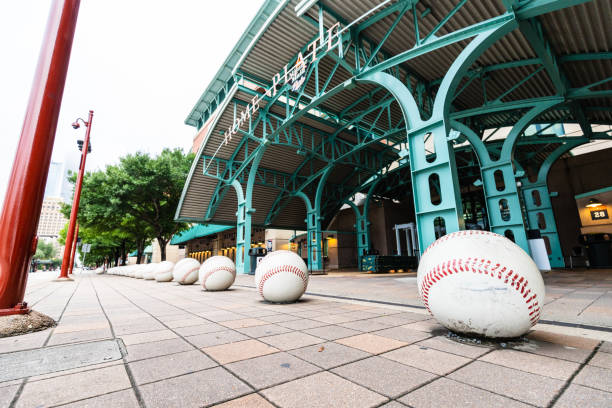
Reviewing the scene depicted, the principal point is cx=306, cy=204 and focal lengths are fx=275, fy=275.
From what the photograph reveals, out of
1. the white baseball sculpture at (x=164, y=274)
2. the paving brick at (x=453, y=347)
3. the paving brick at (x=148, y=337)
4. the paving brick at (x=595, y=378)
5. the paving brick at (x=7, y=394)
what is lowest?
the paving brick at (x=453, y=347)

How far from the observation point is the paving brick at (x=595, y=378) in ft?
6.93

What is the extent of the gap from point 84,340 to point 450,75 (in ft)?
35.6

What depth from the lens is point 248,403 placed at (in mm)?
1920

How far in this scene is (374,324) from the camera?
4.31 m

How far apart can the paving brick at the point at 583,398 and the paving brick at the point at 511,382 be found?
2.4 inches

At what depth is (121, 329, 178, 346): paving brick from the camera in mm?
3588

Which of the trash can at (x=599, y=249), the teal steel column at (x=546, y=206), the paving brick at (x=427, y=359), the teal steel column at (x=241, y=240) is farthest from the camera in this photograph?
the teal steel column at (x=241, y=240)

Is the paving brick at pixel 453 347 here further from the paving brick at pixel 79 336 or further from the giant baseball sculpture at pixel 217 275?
the giant baseball sculpture at pixel 217 275

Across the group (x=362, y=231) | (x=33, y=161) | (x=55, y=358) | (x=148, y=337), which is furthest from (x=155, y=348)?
(x=362, y=231)

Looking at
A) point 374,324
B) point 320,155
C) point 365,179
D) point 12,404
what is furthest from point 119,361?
point 365,179

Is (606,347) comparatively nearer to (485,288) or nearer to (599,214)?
(485,288)

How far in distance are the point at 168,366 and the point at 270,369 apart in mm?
1015

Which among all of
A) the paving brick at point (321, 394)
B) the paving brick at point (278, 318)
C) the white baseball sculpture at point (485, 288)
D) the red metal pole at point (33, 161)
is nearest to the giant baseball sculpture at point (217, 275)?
the paving brick at point (278, 318)

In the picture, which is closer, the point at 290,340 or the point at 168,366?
the point at 168,366
